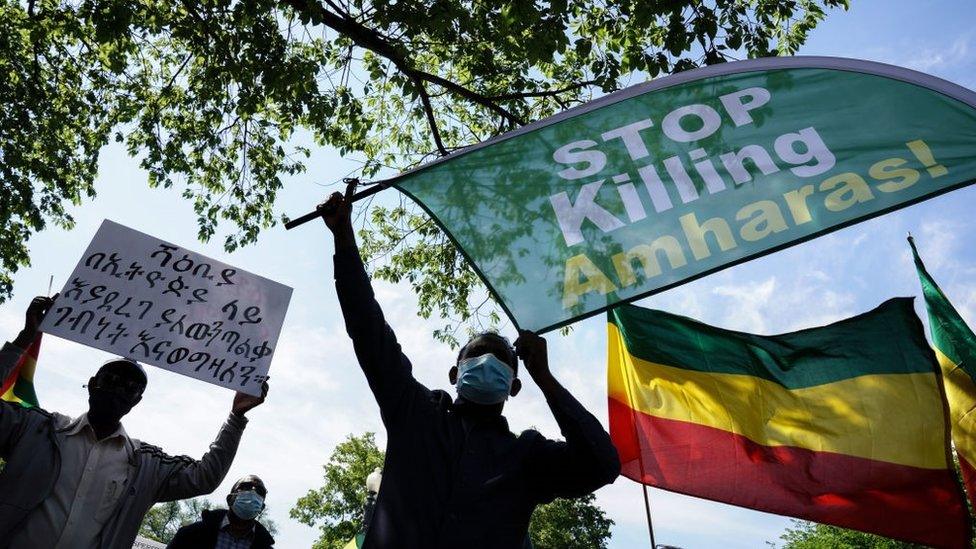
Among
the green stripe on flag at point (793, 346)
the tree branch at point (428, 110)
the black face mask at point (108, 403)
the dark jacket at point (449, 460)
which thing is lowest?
the dark jacket at point (449, 460)

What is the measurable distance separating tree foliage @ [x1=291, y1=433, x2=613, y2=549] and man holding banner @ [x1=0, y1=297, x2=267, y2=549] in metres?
31.3

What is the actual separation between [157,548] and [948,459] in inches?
1221

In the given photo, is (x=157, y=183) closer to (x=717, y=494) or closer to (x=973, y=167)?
(x=717, y=494)

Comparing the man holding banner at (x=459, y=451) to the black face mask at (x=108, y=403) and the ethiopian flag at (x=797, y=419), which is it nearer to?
the black face mask at (x=108, y=403)

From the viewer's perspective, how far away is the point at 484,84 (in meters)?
8.43

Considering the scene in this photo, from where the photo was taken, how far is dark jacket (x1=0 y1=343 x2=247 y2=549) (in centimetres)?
292

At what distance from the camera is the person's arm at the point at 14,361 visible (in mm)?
3000

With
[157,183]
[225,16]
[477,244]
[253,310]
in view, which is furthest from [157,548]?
[477,244]

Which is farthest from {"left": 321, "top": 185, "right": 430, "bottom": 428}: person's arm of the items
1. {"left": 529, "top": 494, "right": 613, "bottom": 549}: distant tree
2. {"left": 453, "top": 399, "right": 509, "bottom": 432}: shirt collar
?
{"left": 529, "top": 494, "right": 613, "bottom": 549}: distant tree

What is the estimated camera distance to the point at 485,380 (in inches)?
94.0

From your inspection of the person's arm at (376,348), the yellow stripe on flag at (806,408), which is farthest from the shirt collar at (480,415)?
Result: the yellow stripe on flag at (806,408)

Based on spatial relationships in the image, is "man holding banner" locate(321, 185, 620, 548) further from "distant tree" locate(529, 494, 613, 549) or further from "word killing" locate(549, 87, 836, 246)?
"distant tree" locate(529, 494, 613, 549)

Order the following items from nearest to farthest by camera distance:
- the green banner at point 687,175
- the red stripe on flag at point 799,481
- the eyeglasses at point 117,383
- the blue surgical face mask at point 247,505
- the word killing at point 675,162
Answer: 1. the green banner at point 687,175
2. the word killing at point 675,162
3. the eyeglasses at point 117,383
4. the red stripe on flag at point 799,481
5. the blue surgical face mask at point 247,505

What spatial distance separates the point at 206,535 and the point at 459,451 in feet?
11.1
